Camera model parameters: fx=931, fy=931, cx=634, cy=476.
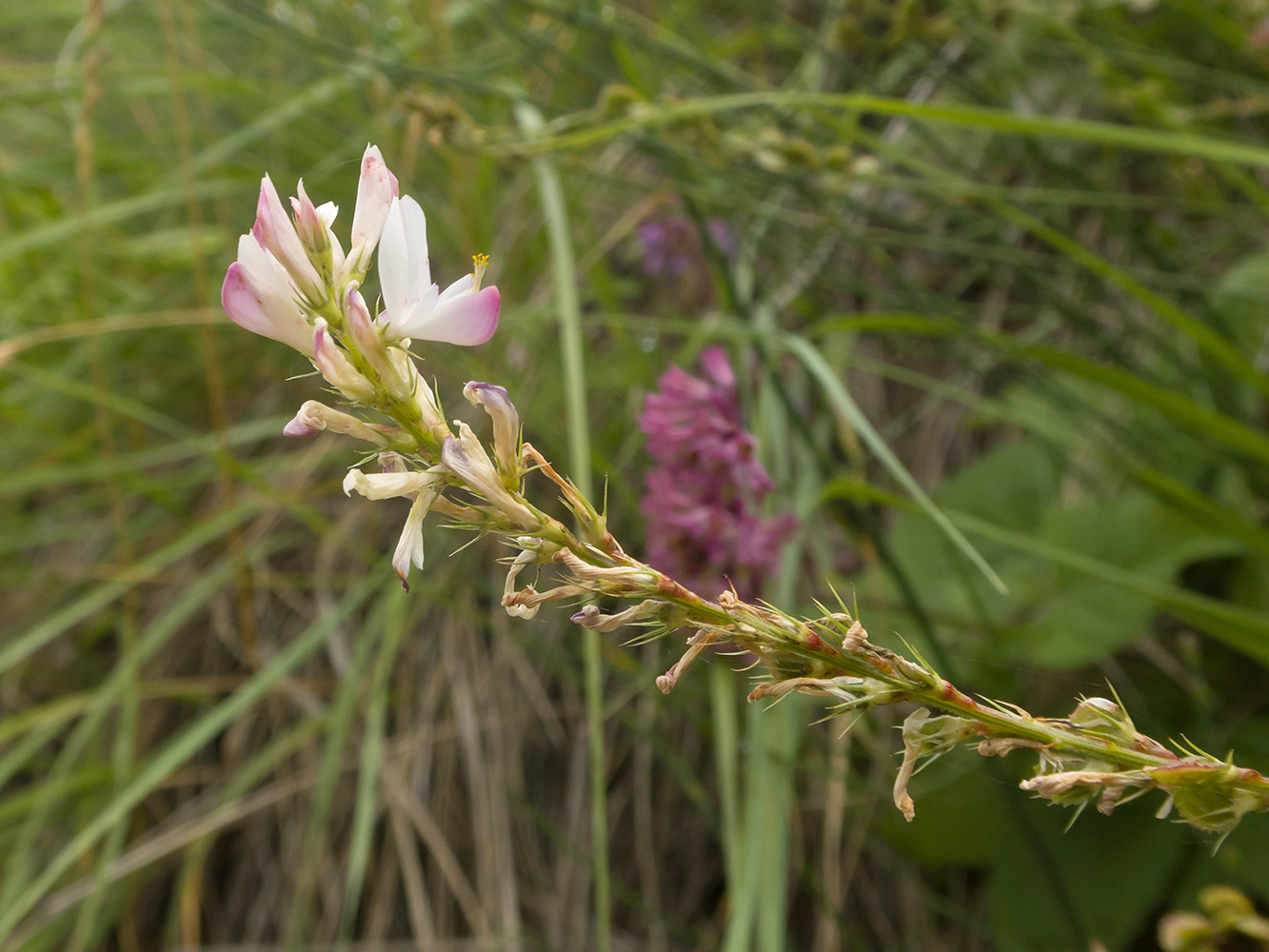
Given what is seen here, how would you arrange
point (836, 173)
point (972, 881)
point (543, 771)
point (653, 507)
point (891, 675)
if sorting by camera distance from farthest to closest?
point (543, 771) → point (972, 881) → point (836, 173) → point (653, 507) → point (891, 675)

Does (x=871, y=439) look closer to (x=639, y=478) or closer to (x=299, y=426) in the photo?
(x=299, y=426)

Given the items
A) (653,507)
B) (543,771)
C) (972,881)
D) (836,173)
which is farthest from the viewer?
(543,771)

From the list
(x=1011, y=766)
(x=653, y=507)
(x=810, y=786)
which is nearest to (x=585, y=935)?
(x=810, y=786)

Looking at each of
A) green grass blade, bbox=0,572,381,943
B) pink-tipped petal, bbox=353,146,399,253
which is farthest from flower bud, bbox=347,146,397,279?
green grass blade, bbox=0,572,381,943

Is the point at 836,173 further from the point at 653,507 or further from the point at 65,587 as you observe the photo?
the point at 65,587

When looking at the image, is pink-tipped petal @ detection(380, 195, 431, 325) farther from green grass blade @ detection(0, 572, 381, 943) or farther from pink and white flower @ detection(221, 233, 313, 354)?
green grass blade @ detection(0, 572, 381, 943)

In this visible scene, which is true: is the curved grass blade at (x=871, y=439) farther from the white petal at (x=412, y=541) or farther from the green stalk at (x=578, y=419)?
the white petal at (x=412, y=541)

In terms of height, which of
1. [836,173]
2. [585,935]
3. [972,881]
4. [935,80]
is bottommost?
[585,935]

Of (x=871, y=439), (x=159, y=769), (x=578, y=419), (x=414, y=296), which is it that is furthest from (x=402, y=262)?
(x=159, y=769)
